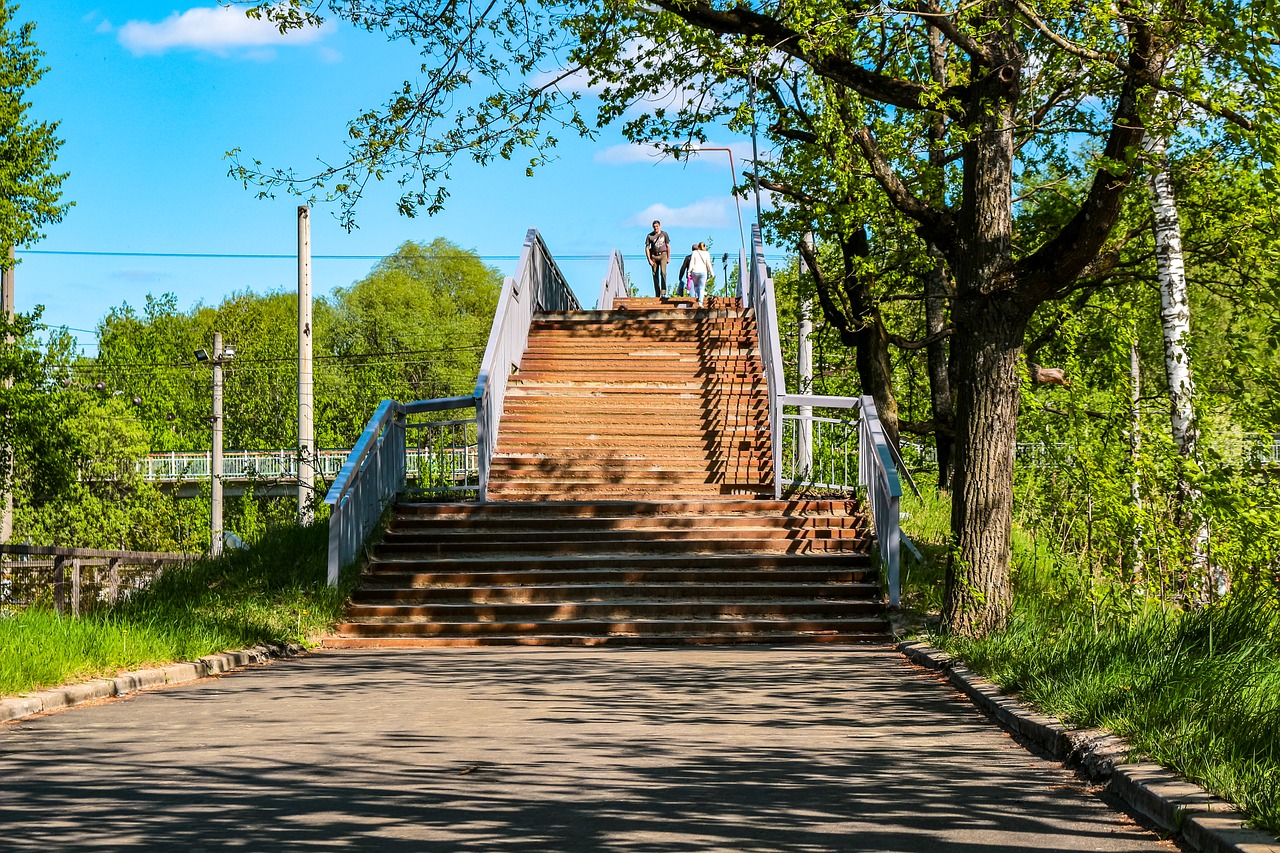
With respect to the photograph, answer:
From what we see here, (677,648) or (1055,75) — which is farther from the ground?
(1055,75)

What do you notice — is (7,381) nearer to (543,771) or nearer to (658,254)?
(658,254)

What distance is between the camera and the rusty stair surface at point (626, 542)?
14711 mm

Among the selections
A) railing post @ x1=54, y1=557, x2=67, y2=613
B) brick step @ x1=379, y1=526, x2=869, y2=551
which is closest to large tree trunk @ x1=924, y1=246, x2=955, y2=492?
brick step @ x1=379, y1=526, x2=869, y2=551

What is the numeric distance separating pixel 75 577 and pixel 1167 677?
13.8 metres

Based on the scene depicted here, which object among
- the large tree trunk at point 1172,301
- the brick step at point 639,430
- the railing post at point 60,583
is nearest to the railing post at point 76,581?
the railing post at point 60,583

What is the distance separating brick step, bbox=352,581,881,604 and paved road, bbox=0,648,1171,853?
431cm

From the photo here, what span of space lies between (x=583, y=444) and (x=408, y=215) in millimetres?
6701

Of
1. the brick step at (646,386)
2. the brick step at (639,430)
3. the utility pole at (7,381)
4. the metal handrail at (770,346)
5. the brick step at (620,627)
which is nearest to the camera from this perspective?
the brick step at (620,627)

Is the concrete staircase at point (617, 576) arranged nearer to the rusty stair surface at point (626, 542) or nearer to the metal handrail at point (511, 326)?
the rusty stair surface at point (626, 542)

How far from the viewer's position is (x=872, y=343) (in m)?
23.5

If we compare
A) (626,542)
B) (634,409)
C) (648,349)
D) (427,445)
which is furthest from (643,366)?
(626,542)

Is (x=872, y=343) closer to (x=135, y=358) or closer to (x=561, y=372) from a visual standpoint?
(x=561, y=372)

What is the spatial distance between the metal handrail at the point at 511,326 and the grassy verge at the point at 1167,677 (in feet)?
27.5

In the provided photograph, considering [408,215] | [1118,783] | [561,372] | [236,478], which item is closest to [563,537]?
[408,215]
